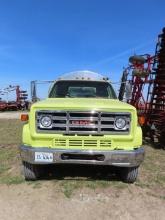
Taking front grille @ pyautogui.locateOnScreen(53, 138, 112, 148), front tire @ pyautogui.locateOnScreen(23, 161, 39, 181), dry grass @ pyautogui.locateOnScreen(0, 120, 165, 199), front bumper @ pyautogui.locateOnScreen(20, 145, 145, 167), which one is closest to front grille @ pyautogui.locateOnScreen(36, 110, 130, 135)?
front grille @ pyautogui.locateOnScreen(53, 138, 112, 148)

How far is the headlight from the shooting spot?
641 centimetres

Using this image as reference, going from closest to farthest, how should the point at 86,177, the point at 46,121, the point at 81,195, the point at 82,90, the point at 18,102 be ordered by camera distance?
the point at 81,195 → the point at 46,121 → the point at 86,177 → the point at 82,90 → the point at 18,102

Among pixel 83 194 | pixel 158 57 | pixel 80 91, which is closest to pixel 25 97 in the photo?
pixel 158 57

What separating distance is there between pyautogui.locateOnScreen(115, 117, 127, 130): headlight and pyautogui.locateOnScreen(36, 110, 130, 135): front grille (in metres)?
0.05

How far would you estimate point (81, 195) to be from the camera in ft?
20.1

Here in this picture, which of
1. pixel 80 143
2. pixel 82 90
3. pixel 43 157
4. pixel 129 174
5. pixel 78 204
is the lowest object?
pixel 78 204

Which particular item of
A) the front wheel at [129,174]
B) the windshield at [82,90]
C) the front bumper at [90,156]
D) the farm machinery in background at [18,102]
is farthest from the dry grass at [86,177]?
the farm machinery in background at [18,102]

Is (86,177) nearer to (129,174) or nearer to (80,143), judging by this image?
(129,174)

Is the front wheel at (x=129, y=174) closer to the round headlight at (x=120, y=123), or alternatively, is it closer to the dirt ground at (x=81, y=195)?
the dirt ground at (x=81, y=195)

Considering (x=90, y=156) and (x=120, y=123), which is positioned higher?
(x=120, y=123)

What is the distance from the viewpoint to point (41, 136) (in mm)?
6359

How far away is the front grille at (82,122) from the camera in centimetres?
633

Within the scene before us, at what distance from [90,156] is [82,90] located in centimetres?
246

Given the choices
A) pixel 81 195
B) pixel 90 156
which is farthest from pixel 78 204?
pixel 90 156
